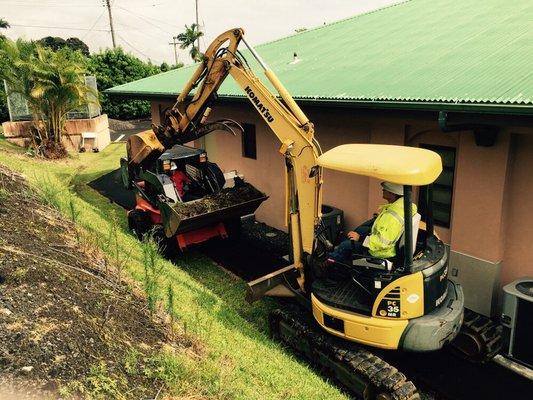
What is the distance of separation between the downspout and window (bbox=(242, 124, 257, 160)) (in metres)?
6.17

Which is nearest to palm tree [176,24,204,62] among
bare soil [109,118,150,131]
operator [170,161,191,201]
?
bare soil [109,118,150,131]

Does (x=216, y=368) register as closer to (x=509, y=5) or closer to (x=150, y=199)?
(x=150, y=199)

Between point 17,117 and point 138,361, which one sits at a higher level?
point 17,117

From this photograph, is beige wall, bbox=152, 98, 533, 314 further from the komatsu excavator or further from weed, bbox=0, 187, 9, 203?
weed, bbox=0, 187, 9, 203

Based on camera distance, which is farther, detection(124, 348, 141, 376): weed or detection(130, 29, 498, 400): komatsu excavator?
detection(130, 29, 498, 400): komatsu excavator

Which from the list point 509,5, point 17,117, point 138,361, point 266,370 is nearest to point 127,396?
point 138,361

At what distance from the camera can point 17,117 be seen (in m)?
19.4

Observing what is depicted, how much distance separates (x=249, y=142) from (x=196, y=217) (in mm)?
4215

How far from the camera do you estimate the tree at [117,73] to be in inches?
1176

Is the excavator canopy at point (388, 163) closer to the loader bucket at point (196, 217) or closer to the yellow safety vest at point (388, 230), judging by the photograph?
the yellow safety vest at point (388, 230)

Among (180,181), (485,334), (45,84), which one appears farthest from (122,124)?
(485,334)

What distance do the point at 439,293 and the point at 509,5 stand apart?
320 inches

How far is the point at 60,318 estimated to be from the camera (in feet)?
13.7

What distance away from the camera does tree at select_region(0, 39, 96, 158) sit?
17344 millimetres
